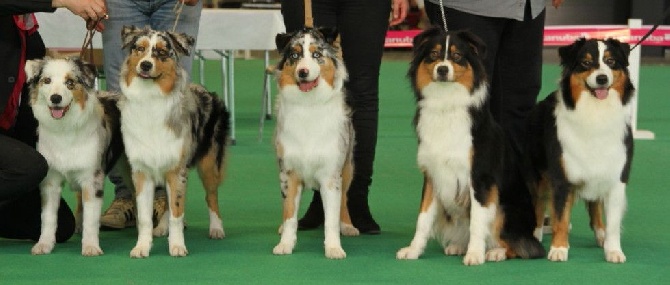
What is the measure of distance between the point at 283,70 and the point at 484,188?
100 centimetres

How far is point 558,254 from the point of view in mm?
4777

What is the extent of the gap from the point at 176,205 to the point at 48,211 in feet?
1.90

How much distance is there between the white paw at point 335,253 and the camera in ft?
16.1

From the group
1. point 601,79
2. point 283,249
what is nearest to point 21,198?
point 283,249

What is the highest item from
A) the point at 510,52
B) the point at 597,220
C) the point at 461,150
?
the point at 510,52

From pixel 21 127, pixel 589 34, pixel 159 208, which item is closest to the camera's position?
pixel 21 127

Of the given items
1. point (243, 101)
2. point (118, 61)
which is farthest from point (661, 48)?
point (118, 61)

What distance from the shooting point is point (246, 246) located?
5.21 m

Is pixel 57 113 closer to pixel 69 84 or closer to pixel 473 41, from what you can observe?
pixel 69 84

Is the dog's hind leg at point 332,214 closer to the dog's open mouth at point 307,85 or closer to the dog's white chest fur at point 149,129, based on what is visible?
the dog's open mouth at point 307,85

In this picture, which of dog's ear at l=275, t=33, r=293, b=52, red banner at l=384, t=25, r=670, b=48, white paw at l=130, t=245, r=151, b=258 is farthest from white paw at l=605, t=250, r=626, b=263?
red banner at l=384, t=25, r=670, b=48

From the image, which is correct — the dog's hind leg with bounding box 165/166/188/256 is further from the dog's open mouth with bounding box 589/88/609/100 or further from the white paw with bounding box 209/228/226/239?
the dog's open mouth with bounding box 589/88/609/100

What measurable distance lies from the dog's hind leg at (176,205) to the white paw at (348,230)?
2.79 feet

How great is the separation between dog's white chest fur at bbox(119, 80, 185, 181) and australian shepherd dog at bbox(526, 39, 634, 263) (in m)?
1.65
